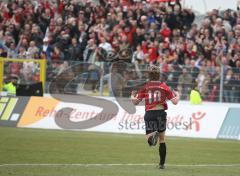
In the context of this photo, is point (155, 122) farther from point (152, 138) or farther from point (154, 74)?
point (154, 74)

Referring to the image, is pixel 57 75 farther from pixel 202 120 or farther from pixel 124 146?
pixel 124 146

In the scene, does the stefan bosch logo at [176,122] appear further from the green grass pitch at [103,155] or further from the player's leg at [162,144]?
the player's leg at [162,144]

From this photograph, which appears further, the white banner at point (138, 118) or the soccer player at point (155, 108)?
the white banner at point (138, 118)

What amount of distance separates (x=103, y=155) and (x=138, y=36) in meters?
12.7

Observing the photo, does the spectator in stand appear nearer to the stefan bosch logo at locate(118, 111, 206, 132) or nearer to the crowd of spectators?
the crowd of spectators

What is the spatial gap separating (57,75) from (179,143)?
307 inches

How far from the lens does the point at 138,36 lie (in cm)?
2969

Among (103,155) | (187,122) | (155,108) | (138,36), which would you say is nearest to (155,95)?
(155,108)

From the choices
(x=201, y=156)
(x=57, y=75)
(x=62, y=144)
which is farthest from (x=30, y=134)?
(x=201, y=156)

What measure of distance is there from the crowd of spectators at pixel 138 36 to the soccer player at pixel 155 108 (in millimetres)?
11232

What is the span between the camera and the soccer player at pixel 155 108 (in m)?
14.9

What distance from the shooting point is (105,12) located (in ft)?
104

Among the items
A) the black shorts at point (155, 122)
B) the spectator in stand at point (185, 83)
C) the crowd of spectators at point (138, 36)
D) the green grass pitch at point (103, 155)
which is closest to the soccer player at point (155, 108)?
the black shorts at point (155, 122)

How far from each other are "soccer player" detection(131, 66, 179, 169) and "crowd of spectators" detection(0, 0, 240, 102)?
36.8 feet
